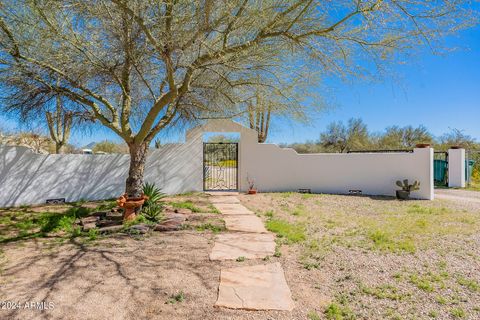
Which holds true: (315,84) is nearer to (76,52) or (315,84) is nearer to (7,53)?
(76,52)

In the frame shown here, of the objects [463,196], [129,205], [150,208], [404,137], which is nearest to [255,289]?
[129,205]

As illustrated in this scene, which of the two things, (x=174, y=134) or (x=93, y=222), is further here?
(x=174, y=134)

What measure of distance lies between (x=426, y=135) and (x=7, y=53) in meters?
27.8

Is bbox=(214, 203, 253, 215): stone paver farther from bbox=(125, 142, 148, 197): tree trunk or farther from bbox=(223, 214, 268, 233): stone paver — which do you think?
bbox=(125, 142, 148, 197): tree trunk

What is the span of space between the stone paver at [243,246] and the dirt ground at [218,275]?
18cm

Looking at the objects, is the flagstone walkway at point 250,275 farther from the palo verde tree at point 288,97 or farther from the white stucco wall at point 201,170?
the white stucco wall at point 201,170

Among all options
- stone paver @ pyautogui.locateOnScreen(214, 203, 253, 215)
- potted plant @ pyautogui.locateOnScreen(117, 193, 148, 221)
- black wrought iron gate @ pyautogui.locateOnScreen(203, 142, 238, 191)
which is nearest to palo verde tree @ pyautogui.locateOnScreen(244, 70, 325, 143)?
stone paver @ pyautogui.locateOnScreen(214, 203, 253, 215)

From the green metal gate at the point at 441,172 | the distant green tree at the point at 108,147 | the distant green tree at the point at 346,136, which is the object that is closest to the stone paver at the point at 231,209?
the green metal gate at the point at 441,172

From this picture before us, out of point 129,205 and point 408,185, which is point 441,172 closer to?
point 408,185

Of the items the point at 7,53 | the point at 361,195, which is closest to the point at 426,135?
the point at 361,195

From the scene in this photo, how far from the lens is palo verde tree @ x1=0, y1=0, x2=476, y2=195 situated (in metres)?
4.30

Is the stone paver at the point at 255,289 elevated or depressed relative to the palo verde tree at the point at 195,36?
depressed

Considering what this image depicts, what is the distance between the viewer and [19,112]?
6852mm

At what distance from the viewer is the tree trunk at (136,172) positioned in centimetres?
672
